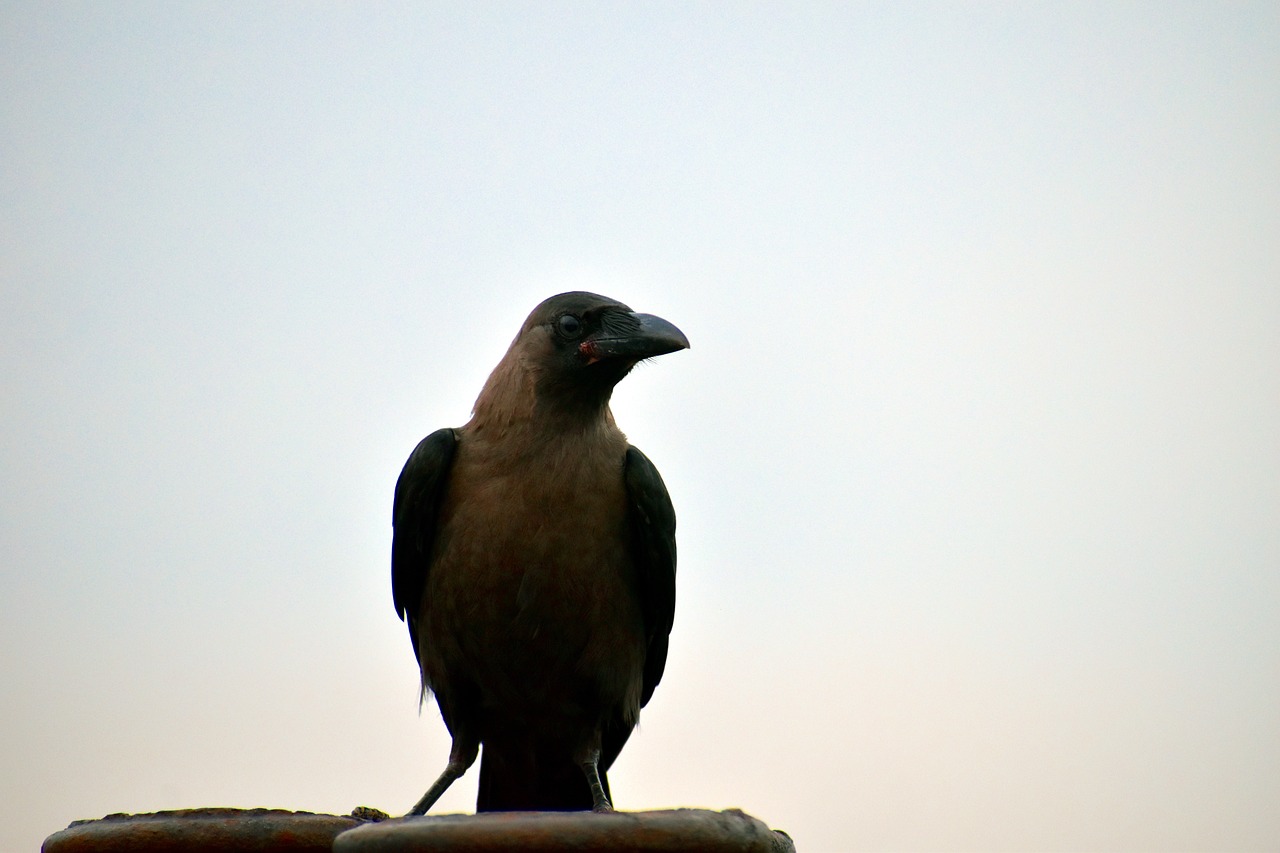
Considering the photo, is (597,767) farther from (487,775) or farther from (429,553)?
(429,553)

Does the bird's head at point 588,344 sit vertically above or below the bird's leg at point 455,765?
above

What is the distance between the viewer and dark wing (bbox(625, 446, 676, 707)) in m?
5.06

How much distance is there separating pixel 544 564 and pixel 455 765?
37.4 inches

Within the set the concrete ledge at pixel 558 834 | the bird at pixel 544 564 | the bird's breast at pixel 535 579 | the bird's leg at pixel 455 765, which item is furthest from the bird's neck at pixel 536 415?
the concrete ledge at pixel 558 834

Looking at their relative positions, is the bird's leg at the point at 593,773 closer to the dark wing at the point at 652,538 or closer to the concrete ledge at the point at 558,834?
the dark wing at the point at 652,538

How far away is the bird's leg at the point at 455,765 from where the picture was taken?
472cm

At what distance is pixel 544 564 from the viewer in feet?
15.6

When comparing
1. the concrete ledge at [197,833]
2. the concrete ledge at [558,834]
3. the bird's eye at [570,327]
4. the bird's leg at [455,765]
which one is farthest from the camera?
the bird's eye at [570,327]

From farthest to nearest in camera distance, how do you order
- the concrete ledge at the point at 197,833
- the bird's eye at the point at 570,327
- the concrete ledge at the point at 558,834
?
the bird's eye at the point at 570,327 < the concrete ledge at the point at 197,833 < the concrete ledge at the point at 558,834

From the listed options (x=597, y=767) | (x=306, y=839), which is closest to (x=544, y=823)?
(x=306, y=839)

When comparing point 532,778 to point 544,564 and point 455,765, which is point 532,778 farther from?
point 544,564

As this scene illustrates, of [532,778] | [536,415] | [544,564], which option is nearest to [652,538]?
[544,564]

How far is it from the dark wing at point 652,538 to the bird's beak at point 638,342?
47 centimetres

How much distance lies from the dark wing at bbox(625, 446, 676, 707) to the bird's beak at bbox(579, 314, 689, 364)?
467 mm
